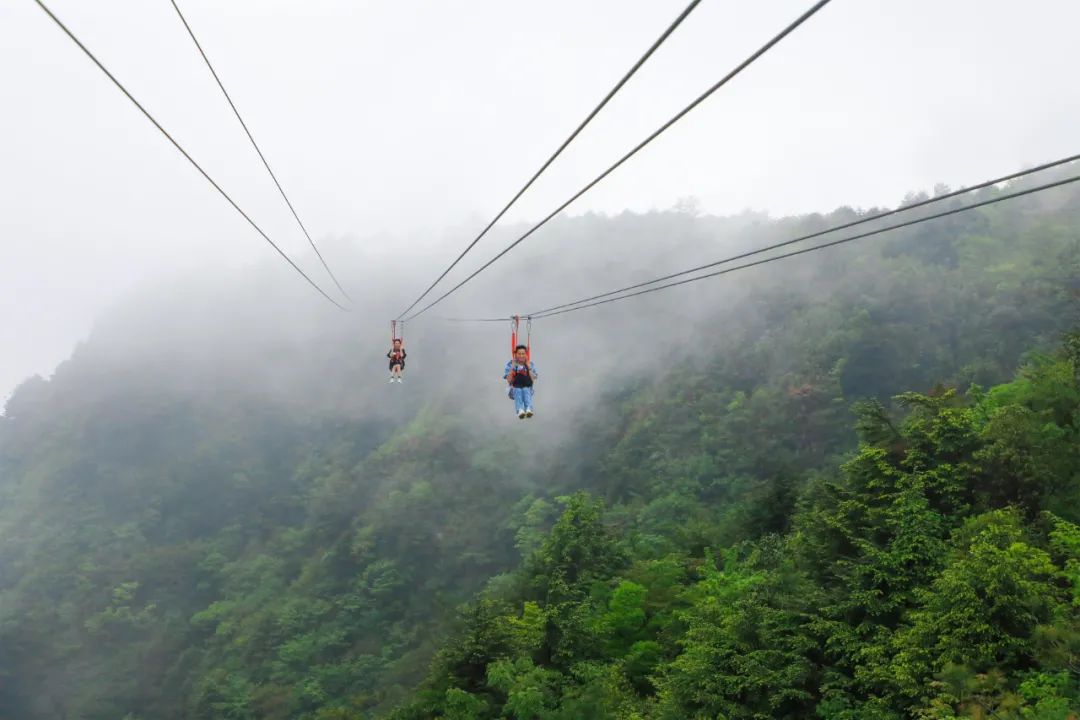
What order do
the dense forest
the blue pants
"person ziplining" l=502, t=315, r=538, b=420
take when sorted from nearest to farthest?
"person ziplining" l=502, t=315, r=538, b=420 → the blue pants → the dense forest

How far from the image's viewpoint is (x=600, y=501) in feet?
102

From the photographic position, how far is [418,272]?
126 m

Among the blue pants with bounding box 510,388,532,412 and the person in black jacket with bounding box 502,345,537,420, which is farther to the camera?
the blue pants with bounding box 510,388,532,412

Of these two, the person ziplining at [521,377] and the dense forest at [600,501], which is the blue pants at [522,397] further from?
the dense forest at [600,501]

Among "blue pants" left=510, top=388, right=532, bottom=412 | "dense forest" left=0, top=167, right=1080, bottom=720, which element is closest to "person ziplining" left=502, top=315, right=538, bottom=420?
"blue pants" left=510, top=388, right=532, bottom=412

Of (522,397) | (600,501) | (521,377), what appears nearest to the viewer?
(521,377)

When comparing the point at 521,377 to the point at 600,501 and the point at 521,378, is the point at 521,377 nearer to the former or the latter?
the point at 521,378

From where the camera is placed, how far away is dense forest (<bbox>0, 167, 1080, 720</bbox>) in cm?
1349

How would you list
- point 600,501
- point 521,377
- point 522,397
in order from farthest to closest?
1. point 600,501
2. point 522,397
3. point 521,377

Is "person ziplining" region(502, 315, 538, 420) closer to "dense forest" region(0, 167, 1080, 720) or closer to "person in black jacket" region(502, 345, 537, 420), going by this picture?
"person in black jacket" region(502, 345, 537, 420)

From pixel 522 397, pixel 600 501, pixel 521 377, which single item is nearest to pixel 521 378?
pixel 521 377

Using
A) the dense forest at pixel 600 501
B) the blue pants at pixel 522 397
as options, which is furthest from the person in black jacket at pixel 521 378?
the dense forest at pixel 600 501

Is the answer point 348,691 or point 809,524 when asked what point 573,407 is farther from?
point 809,524

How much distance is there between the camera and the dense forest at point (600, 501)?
13492 mm
